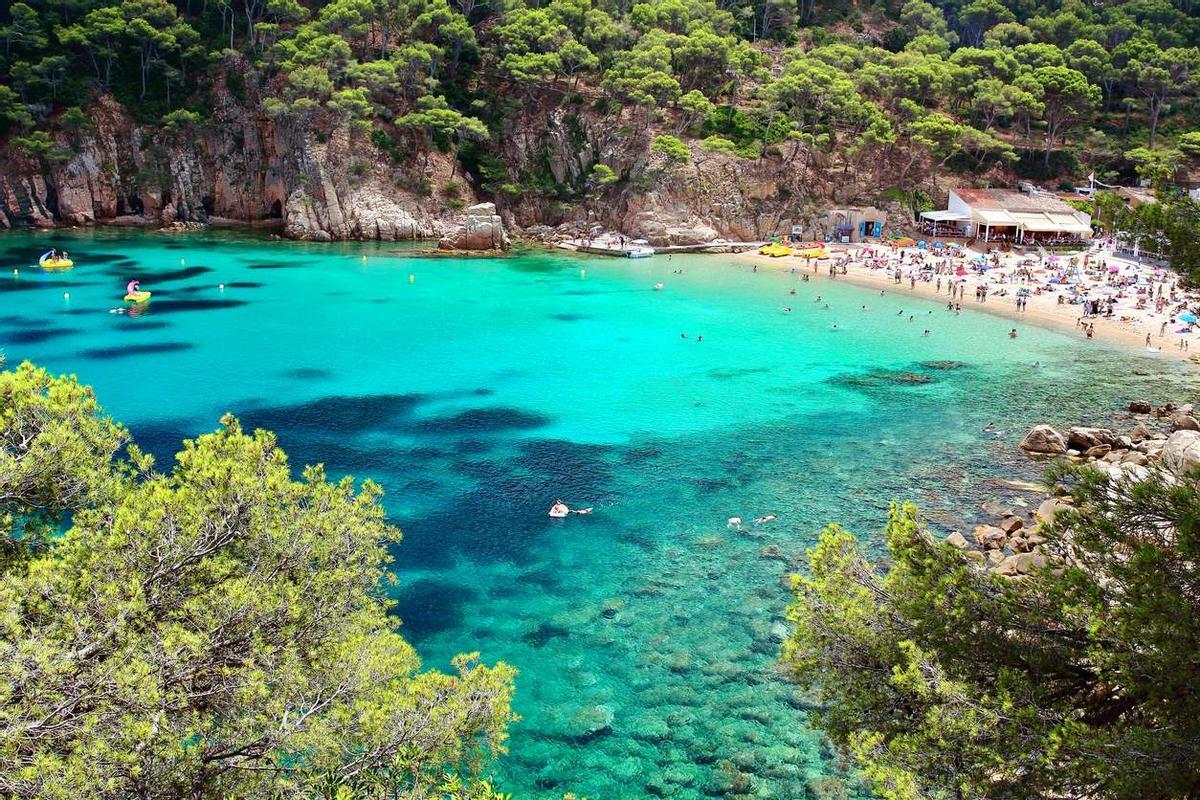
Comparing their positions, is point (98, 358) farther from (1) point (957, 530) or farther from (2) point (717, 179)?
(2) point (717, 179)

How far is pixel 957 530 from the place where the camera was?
2673 centimetres

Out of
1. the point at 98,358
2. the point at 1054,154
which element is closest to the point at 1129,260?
the point at 1054,154

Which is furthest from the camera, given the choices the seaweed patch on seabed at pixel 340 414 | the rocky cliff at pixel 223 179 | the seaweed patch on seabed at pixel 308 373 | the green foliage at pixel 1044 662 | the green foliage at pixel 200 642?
the rocky cliff at pixel 223 179

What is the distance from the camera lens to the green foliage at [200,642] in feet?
34.2

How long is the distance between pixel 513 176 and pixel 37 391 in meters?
70.9

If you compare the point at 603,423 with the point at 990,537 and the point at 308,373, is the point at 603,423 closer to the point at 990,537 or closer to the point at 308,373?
the point at 308,373

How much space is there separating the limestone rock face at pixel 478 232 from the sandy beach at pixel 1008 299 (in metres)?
21.9

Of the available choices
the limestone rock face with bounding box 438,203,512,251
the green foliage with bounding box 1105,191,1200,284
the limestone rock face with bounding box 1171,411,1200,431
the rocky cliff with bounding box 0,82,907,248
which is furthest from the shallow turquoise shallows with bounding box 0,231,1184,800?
the green foliage with bounding box 1105,191,1200,284

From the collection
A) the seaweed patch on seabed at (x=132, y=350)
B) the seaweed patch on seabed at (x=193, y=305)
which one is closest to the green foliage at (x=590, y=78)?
the seaweed patch on seabed at (x=193, y=305)

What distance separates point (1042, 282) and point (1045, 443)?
122 ft

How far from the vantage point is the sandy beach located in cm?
5166

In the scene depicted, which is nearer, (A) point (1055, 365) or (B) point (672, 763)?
(B) point (672, 763)

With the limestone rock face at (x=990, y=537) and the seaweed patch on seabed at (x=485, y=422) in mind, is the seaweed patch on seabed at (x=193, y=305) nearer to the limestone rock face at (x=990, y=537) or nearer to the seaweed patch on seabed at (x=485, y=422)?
the seaweed patch on seabed at (x=485, y=422)

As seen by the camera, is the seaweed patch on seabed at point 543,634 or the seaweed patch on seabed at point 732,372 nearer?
the seaweed patch on seabed at point 543,634
